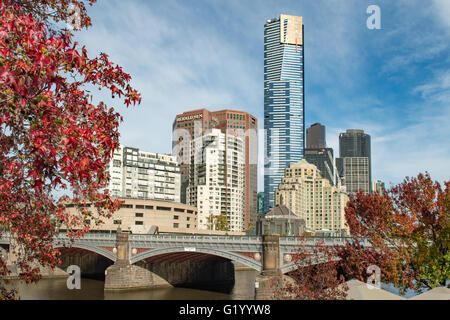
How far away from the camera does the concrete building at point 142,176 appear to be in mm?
182750

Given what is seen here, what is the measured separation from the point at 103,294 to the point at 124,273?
4633mm

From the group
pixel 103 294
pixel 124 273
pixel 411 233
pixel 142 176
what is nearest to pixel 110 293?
pixel 103 294

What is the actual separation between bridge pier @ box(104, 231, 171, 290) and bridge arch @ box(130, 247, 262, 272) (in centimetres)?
141

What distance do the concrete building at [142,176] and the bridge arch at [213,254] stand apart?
110 m

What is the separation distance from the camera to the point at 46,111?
938 centimetres

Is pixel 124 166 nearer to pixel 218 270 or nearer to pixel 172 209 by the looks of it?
pixel 172 209

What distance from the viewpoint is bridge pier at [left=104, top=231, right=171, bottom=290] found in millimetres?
71125

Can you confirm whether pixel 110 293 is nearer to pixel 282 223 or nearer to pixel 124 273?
pixel 124 273

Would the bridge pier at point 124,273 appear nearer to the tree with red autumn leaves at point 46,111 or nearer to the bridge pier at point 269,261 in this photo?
the bridge pier at point 269,261

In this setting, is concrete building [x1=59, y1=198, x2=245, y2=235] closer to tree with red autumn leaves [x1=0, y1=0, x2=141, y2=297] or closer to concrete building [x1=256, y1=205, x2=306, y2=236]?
concrete building [x1=256, y1=205, x2=306, y2=236]

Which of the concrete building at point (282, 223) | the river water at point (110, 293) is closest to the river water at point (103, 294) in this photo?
the river water at point (110, 293)

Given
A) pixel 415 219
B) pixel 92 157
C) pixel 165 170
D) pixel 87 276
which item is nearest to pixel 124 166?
pixel 165 170

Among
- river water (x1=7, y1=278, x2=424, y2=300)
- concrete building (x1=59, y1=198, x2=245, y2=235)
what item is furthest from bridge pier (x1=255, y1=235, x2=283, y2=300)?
concrete building (x1=59, y1=198, x2=245, y2=235)

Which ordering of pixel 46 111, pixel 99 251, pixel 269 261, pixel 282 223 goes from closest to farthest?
pixel 46 111 < pixel 269 261 < pixel 99 251 < pixel 282 223
